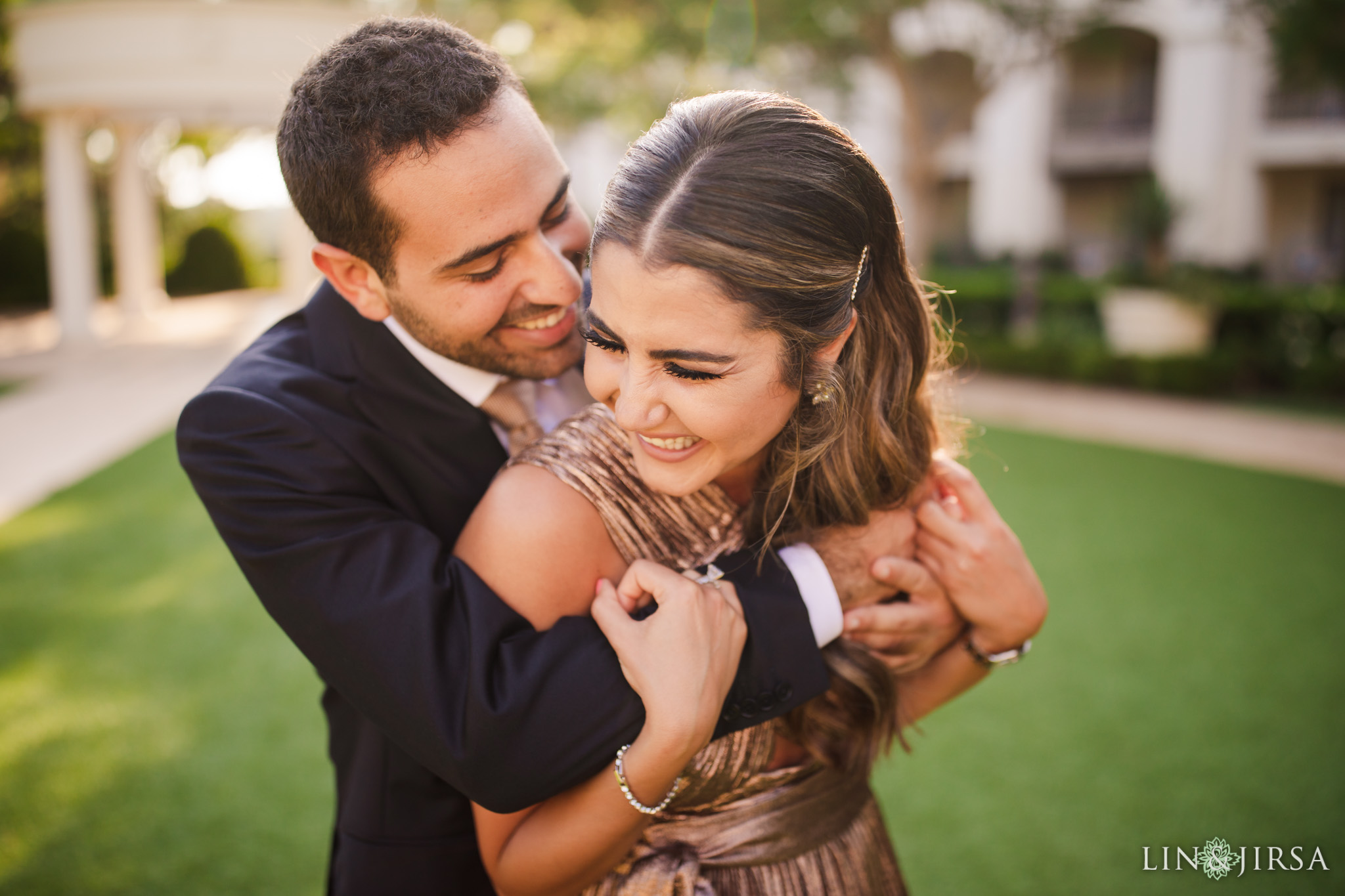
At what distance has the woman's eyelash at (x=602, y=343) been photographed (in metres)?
1.48

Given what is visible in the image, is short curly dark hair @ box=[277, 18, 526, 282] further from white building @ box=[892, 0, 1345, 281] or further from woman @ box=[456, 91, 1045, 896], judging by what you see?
white building @ box=[892, 0, 1345, 281]

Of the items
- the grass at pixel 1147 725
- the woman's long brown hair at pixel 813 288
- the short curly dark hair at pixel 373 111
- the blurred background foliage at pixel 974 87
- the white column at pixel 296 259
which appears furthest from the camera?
the white column at pixel 296 259

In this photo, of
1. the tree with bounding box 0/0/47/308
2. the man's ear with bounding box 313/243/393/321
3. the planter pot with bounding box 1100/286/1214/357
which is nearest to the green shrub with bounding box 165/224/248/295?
the tree with bounding box 0/0/47/308

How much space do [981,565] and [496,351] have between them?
106 cm

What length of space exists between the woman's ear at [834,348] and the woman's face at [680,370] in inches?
2.9

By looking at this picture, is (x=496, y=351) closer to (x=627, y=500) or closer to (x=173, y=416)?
(x=627, y=500)

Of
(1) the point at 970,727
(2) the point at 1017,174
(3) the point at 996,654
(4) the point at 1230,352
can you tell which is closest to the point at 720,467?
(3) the point at 996,654

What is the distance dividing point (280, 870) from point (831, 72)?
46.5 ft

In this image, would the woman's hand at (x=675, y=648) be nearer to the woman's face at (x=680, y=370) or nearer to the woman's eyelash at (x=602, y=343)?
the woman's face at (x=680, y=370)

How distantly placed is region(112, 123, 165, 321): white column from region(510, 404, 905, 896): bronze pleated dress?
66.7 ft

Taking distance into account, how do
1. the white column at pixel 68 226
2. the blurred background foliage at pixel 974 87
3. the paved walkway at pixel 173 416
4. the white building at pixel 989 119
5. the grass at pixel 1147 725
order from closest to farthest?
1. the grass at pixel 1147 725
2. the paved walkway at pixel 173 416
3. the blurred background foliage at pixel 974 87
4. the white building at pixel 989 119
5. the white column at pixel 68 226

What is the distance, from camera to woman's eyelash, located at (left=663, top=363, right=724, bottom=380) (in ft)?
4.65

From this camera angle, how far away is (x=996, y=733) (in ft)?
14.4

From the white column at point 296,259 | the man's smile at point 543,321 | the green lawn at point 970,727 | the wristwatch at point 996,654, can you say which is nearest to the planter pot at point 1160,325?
the green lawn at point 970,727
